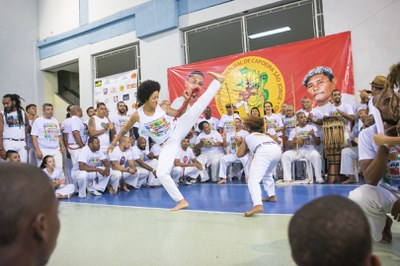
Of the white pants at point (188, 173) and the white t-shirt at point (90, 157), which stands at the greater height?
the white t-shirt at point (90, 157)

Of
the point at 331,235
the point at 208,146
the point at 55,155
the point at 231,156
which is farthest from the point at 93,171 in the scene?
the point at 331,235

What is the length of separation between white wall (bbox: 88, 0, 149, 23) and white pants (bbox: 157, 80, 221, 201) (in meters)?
6.11

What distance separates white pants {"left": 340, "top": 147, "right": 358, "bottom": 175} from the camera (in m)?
5.21

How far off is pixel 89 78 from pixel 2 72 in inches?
106

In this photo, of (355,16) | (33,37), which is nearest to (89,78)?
(33,37)

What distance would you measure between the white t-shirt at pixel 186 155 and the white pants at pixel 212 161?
0.25 metres

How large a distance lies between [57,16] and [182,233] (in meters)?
10.4

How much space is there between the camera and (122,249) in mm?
2367

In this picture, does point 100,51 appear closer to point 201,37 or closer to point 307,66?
point 201,37

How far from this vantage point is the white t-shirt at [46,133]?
18.5ft

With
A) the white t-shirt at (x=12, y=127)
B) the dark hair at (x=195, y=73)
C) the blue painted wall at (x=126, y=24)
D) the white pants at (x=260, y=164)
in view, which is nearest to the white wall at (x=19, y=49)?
the blue painted wall at (x=126, y=24)

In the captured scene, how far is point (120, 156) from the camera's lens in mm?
5938

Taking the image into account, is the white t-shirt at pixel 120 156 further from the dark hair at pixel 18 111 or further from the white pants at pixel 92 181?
the dark hair at pixel 18 111

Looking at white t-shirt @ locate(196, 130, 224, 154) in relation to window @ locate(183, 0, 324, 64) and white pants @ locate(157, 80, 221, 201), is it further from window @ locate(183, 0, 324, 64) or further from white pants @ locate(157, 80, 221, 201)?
white pants @ locate(157, 80, 221, 201)
